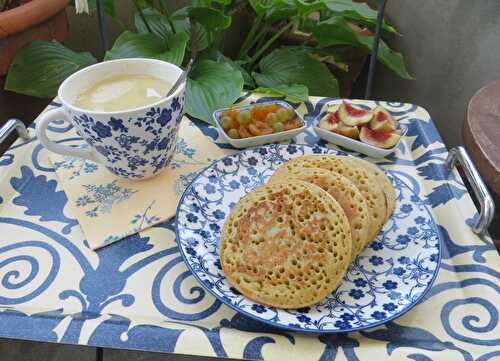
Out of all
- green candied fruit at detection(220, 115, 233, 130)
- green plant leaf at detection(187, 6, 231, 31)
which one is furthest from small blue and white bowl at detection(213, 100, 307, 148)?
green plant leaf at detection(187, 6, 231, 31)

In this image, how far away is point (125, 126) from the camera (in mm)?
694

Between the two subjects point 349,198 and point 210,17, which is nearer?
point 349,198

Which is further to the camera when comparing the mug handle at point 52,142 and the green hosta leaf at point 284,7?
the green hosta leaf at point 284,7

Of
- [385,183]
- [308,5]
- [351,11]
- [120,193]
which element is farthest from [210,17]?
[385,183]

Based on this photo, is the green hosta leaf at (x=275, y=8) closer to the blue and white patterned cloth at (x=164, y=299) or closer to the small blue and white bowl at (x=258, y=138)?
the small blue and white bowl at (x=258, y=138)

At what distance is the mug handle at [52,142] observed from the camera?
2.37ft

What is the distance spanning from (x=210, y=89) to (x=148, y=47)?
1.15 feet

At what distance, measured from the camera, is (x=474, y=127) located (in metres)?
1.14

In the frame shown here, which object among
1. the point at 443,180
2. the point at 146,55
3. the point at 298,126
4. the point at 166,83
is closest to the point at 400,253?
the point at 443,180

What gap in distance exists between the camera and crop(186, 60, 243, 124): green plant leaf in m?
1.04

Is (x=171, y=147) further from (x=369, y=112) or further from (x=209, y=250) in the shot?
(x=369, y=112)

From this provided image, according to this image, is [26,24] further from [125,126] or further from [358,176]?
[358,176]

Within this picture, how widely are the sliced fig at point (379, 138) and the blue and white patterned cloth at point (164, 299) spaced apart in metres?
0.14

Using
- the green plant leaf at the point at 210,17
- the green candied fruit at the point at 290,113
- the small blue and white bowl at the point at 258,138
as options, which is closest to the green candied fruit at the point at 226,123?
the small blue and white bowl at the point at 258,138
